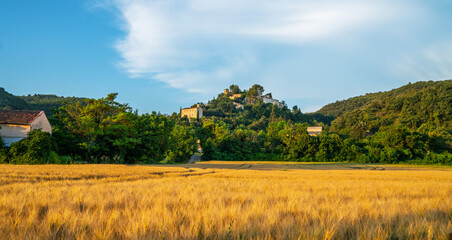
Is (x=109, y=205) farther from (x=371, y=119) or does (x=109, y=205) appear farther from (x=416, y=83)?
(x=416, y=83)

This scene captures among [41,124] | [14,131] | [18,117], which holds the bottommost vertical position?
[14,131]

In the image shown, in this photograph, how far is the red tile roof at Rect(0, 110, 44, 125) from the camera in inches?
1406

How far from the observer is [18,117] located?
3669cm

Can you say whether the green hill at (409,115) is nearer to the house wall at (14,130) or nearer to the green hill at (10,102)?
the house wall at (14,130)

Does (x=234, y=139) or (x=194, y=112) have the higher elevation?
(x=194, y=112)

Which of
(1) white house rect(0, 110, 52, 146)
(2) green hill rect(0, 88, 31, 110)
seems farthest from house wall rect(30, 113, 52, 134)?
(2) green hill rect(0, 88, 31, 110)

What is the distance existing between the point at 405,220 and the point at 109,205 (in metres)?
3.92

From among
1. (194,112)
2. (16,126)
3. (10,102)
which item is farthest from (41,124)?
(194,112)

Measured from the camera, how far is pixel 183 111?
190 m

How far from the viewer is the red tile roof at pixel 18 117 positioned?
35719 millimetres

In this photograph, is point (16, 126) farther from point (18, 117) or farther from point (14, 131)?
point (18, 117)

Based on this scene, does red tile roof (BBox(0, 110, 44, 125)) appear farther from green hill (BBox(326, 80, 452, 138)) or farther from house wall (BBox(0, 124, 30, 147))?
green hill (BBox(326, 80, 452, 138))

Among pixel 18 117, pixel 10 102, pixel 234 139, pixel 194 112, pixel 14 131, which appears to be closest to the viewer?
pixel 14 131

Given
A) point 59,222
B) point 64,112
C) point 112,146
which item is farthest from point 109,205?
point 64,112
